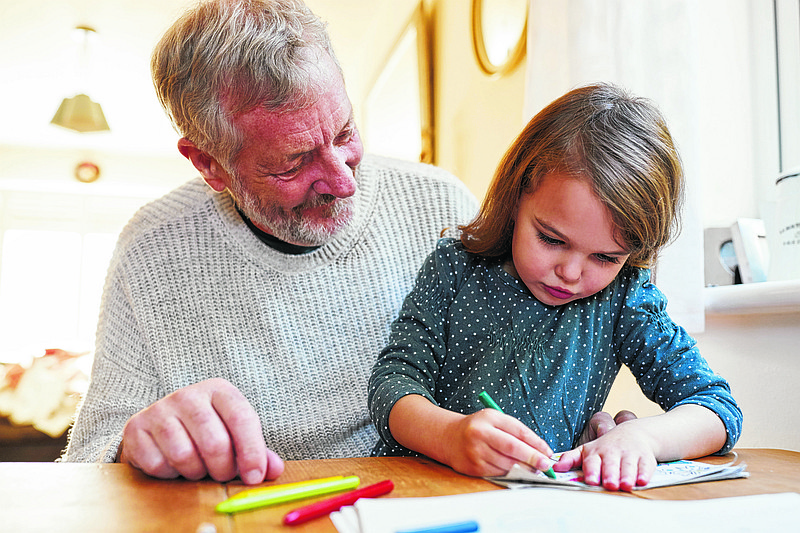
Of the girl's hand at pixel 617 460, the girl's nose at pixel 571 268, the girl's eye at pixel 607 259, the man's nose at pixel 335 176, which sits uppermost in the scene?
the man's nose at pixel 335 176

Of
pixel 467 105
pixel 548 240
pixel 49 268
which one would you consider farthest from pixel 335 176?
pixel 49 268

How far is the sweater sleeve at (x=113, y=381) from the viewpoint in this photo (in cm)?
99

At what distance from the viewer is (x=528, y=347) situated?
3.04ft

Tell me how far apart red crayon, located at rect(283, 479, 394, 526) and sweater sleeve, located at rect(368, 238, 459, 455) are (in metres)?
0.24

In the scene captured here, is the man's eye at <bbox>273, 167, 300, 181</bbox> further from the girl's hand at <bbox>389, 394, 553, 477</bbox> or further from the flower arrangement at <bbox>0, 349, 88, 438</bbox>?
the flower arrangement at <bbox>0, 349, 88, 438</bbox>

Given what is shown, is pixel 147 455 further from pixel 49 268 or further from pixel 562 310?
pixel 49 268

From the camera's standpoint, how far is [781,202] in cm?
→ 111

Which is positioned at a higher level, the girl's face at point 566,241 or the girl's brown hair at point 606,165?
the girl's brown hair at point 606,165

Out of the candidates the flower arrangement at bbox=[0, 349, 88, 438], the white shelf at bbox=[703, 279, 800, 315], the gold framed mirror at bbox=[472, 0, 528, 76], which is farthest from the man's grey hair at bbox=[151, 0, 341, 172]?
the flower arrangement at bbox=[0, 349, 88, 438]

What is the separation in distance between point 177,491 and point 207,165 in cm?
65

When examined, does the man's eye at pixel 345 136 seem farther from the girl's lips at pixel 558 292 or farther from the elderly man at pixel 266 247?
the girl's lips at pixel 558 292

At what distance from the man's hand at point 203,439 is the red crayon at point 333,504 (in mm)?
110

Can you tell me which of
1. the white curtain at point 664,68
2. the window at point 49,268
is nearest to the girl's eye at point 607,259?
the white curtain at point 664,68

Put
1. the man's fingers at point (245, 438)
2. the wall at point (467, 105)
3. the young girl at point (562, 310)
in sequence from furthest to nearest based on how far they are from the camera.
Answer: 1. the wall at point (467, 105)
2. the young girl at point (562, 310)
3. the man's fingers at point (245, 438)
